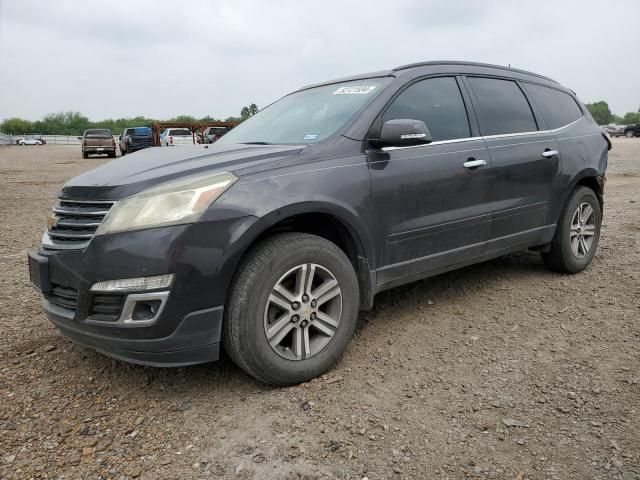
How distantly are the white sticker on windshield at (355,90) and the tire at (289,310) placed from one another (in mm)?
1149

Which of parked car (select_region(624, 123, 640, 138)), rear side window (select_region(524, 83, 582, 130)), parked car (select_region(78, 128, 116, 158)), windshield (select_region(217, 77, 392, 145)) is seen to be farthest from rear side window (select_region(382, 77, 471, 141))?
parked car (select_region(624, 123, 640, 138))

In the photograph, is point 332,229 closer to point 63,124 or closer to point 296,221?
point 296,221

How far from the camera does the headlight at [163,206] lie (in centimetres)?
236

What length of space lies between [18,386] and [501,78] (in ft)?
12.9

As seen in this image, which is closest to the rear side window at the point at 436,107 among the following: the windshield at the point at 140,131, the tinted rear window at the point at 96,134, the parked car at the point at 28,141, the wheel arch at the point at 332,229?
A: the wheel arch at the point at 332,229

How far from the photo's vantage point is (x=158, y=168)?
269 cm

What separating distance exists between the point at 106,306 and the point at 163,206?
1.74 ft

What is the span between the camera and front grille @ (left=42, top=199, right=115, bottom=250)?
2455 millimetres

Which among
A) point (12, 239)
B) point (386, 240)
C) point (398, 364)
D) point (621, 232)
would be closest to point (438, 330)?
point (398, 364)

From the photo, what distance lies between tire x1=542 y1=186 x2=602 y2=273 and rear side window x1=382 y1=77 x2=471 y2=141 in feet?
4.66

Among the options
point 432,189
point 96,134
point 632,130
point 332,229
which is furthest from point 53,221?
point 632,130

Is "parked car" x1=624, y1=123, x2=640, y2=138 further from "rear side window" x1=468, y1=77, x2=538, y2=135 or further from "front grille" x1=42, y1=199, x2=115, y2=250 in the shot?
"front grille" x1=42, y1=199, x2=115, y2=250

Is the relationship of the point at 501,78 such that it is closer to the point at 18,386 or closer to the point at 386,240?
the point at 386,240

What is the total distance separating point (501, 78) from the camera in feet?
13.6
